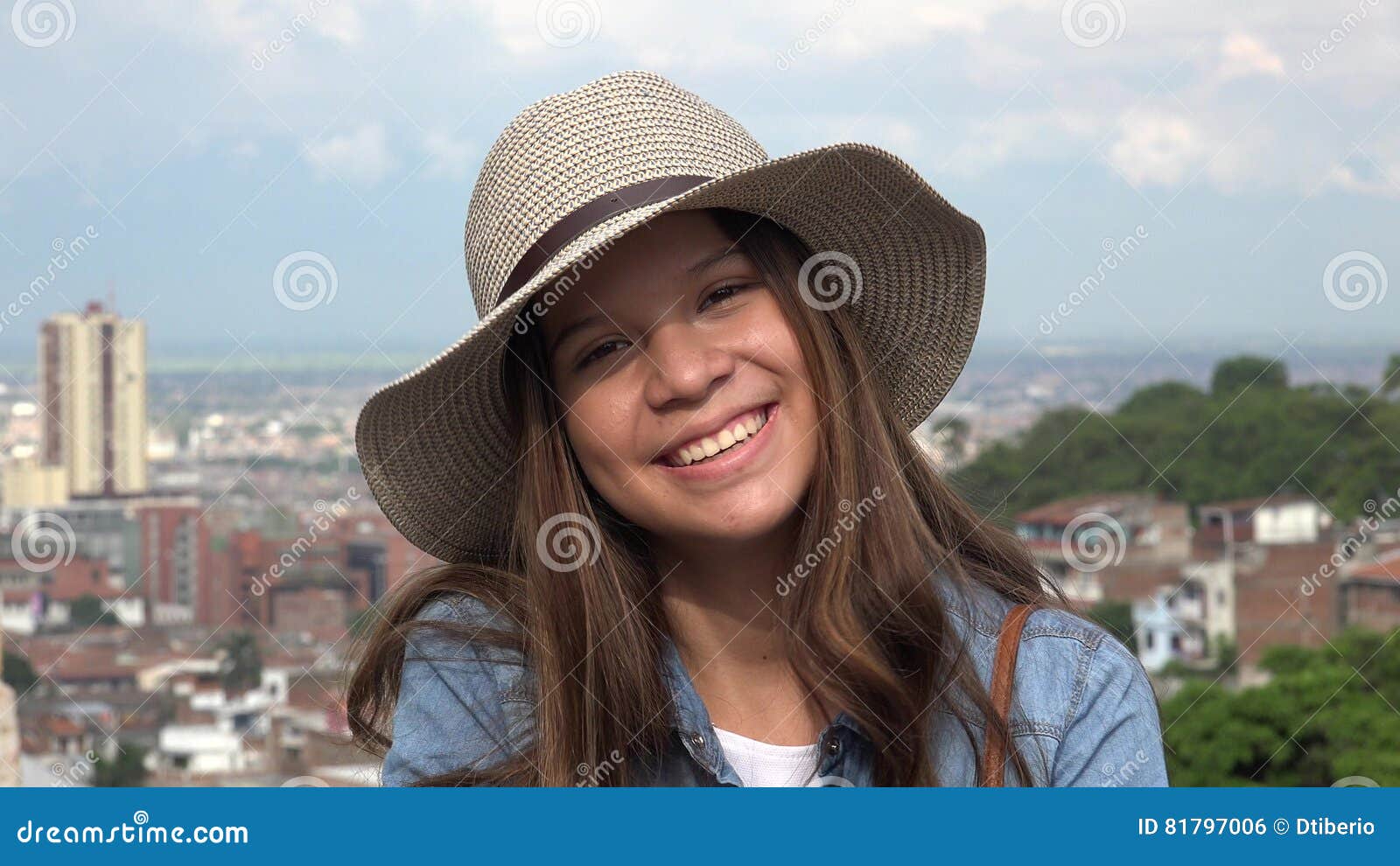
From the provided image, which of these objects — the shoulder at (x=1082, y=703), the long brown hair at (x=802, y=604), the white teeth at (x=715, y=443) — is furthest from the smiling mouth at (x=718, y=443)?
the shoulder at (x=1082, y=703)

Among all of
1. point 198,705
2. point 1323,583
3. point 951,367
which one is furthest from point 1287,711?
point 198,705

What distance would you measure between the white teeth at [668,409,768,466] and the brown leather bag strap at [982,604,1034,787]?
0.37 metres

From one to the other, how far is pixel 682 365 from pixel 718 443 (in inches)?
4.0

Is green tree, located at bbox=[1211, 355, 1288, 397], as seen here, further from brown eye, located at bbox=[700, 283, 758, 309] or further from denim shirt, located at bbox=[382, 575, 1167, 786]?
brown eye, located at bbox=[700, 283, 758, 309]

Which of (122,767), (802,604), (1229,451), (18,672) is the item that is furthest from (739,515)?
(1229,451)

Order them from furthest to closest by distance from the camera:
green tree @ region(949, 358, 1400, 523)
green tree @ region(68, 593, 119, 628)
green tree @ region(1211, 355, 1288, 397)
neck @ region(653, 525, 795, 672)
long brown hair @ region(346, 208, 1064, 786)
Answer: green tree @ region(1211, 355, 1288, 397), green tree @ region(949, 358, 1400, 523), green tree @ region(68, 593, 119, 628), neck @ region(653, 525, 795, 672), long brown hair @ region(346, 208, 1064, 786)

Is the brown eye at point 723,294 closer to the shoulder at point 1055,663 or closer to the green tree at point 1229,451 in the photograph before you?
the shoulder at point 1055,663

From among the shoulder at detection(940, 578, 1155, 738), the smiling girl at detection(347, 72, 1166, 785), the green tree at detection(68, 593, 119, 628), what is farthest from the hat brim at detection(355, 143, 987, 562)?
the green tree at detection(68, 593, 119, 628)

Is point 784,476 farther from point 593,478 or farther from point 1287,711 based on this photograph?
point 1287,711

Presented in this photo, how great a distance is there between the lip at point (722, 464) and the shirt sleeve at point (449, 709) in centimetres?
32

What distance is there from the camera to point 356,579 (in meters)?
28.5

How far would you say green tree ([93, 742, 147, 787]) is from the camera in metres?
28.3

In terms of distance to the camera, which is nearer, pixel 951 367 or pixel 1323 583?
pixel 951 367

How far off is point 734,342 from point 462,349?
32 cm
